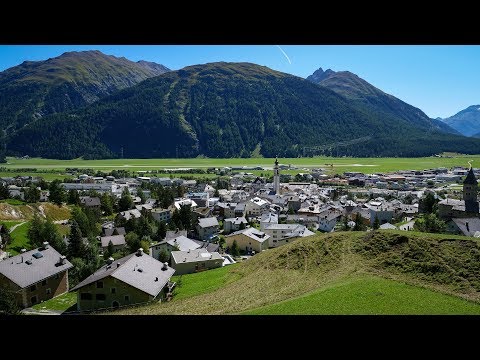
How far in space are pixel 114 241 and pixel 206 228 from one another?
746 cm

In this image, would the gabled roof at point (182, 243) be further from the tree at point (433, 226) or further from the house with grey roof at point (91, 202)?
the house with grey roof at point (91, 202)

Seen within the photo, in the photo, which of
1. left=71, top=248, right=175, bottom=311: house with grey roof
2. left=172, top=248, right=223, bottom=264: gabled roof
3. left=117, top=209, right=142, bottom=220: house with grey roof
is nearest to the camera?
left=71, top=248, right=175, bottom=311: house with grey roof

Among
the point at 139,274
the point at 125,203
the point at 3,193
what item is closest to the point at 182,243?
the point at 139,274

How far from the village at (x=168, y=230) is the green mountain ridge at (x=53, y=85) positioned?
3851 inches

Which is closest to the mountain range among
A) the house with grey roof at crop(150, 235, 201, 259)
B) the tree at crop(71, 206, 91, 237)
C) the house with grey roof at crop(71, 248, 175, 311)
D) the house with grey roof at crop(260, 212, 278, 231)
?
the house with grey roof at crop(260, 212, 278, 231)

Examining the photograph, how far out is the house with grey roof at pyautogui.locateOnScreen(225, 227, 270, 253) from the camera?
25219 mm

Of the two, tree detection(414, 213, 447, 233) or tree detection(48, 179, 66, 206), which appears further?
tree detection(48, 179, 66, 206)

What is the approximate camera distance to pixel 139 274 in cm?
1503

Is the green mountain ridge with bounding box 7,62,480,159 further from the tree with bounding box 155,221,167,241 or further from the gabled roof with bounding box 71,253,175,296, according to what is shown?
the gabled roof with bounding box 71,253,175,296

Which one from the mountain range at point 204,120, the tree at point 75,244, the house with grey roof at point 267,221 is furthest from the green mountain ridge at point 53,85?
the tree at point 75,244

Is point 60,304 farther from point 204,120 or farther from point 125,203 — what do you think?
point 204,120

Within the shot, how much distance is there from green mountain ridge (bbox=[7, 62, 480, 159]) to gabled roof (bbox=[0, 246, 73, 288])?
10203 centimetres
